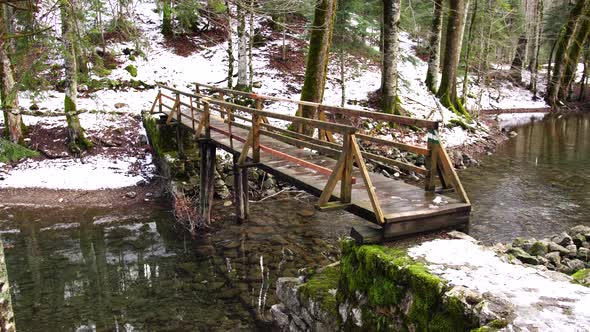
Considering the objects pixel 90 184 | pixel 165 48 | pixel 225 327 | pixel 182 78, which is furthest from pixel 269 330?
pixel 165 48

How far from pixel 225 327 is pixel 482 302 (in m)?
4.21

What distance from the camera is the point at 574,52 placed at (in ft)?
106

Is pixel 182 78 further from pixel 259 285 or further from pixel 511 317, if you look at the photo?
pixel 511 317

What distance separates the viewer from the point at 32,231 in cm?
1057

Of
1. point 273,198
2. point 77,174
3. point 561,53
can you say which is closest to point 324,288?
point 273,198

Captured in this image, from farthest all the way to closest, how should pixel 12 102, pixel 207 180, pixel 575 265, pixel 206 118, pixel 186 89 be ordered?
pixel 186 89 < pixel 12 102 < pixel 207 180 < pixel 206 118 < pixel 575 265

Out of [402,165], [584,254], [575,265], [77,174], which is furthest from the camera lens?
[77,174]

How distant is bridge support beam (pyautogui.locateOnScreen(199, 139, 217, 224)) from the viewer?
36.4ft

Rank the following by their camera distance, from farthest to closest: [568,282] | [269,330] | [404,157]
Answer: [404,157]
[269,330]
[568,282]

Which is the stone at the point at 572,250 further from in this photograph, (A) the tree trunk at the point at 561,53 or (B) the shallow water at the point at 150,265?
(A) the tree trunk at the point at 561,53

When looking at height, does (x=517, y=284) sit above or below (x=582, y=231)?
above

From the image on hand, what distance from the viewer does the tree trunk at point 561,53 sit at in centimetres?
2914

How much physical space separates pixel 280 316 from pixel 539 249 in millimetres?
4572

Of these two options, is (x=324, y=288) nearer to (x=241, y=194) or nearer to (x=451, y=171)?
(x=451, y=171)
